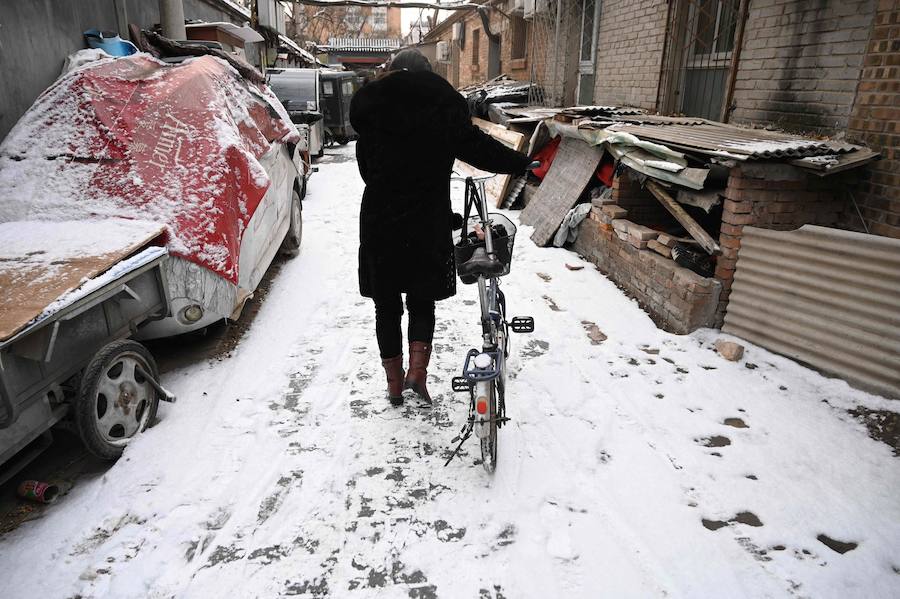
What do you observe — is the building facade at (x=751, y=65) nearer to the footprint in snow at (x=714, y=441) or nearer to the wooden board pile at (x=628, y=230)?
the wooden board pile at (x=628, y=230)

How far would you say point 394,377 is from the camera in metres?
3.35

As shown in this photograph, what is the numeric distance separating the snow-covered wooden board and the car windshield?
1119 cm

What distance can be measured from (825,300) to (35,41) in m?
6.67

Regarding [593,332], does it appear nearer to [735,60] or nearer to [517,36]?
[735,60]

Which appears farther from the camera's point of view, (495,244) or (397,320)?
(397,320)

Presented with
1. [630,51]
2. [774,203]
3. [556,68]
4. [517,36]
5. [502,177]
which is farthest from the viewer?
[517,36]

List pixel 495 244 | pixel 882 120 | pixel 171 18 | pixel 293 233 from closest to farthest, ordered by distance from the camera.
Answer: pixel 495 244
pixel 882 120
pixel 293 233
pixel 171 18

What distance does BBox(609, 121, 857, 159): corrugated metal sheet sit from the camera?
3.72m

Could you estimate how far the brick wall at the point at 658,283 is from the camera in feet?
13.8

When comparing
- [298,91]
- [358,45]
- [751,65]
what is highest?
[358,45]

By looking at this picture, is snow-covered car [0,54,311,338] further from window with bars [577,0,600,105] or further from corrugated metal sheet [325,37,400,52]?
corrugated metal sheet [325,37,400,52]

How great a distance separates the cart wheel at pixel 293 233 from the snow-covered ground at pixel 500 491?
2466 millimetres

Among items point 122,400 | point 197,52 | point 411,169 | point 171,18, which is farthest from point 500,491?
point 171,18

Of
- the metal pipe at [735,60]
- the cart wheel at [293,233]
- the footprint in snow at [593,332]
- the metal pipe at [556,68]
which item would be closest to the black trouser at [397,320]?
the footprint in snow at [593,332]
